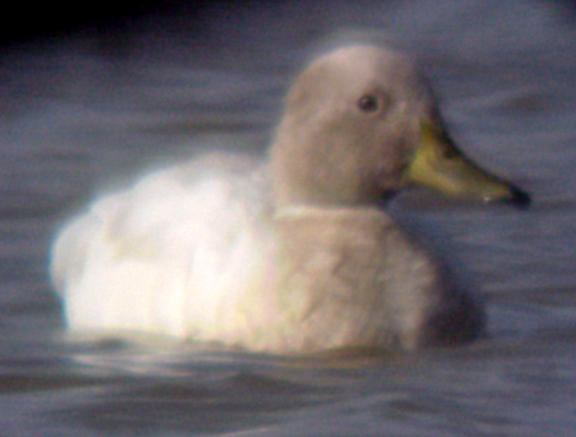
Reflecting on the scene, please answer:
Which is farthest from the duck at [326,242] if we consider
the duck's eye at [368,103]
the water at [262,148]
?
the water at [262,148]

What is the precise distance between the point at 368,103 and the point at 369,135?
0.41ft

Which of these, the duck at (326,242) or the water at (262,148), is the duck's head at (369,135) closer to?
the duck at (326,242)

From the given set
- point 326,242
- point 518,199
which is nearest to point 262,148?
point 326,242

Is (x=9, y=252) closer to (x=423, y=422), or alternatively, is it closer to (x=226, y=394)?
(x=226, y=394)

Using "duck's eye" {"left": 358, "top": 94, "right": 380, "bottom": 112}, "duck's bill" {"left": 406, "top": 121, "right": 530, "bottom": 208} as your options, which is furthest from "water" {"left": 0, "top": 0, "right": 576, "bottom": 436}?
"duck's eye" {"left": 358, "top": 94, "right": 380, "bottom": 112}

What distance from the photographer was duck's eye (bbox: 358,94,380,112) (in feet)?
23.0

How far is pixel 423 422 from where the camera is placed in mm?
6113

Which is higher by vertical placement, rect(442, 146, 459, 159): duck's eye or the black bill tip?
rect(442, 146, 459, 159): duck's eye

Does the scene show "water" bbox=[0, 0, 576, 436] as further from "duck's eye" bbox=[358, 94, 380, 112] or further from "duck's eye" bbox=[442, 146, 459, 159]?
"duck's eye" bbox=[358, 94, 380, 112]

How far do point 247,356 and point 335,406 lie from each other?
2.13 ft

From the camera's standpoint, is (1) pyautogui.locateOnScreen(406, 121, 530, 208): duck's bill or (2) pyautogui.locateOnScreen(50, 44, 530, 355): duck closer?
(2) pyautogui.locateOnScreen(50, 44, 530, 355): duck

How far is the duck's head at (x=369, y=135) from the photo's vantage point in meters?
6.98

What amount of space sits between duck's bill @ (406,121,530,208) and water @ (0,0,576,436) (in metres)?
0.29

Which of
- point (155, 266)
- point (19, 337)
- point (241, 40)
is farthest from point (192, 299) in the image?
point (241, 40)
